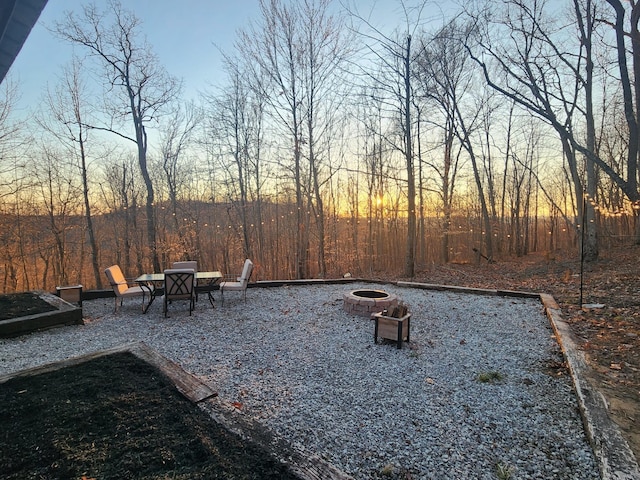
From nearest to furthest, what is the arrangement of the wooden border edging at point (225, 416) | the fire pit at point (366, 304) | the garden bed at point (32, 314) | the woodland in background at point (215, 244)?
the wooden border edging at point (225, 416) → the garden bed at point (32, 314) → the fire pit at point (366, 304) → the woodland in background at point (215, 244)

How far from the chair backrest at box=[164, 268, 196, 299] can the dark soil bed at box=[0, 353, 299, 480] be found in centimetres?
228

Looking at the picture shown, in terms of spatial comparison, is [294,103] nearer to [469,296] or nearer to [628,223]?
[469,296]

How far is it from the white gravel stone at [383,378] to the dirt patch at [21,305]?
1.67ft

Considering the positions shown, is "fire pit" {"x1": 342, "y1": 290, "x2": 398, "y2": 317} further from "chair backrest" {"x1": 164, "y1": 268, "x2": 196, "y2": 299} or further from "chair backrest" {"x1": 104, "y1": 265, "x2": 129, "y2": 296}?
"chair backrest" {"x1": 104, "y1": 265, "x2": 129, "y2": 296}

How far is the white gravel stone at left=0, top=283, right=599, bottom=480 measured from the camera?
1753 millimetres

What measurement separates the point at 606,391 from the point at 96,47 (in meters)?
11.1

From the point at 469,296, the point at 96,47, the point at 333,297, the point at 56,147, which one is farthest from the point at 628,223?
the point at 56,147

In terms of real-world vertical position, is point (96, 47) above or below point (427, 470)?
above

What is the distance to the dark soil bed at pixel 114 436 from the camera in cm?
144

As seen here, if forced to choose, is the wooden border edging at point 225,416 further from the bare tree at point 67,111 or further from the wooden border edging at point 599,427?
the bare tree at point 67,111

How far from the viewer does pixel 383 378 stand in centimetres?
268

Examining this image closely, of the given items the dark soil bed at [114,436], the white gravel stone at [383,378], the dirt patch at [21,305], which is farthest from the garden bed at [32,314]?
the dark soil bed at [114,436]

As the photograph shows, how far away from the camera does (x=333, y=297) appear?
19.1 feet

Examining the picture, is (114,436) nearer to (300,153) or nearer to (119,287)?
(119,287)
